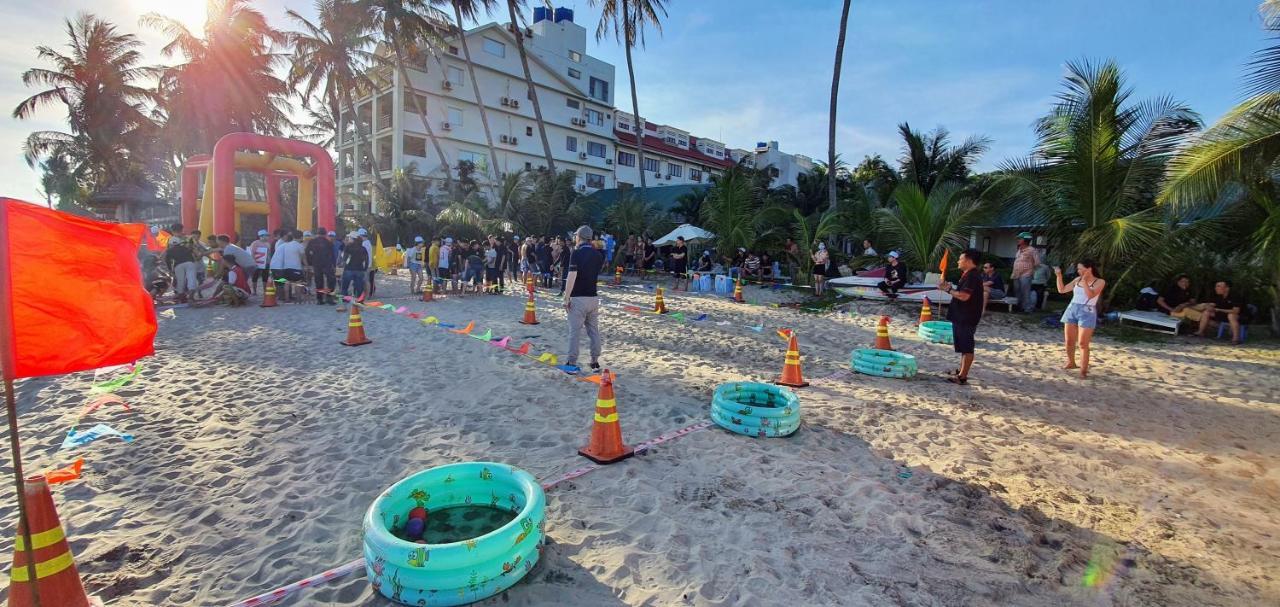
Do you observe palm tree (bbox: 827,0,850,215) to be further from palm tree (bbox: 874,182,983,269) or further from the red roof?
the red roof

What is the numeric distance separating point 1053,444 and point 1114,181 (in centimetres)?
905

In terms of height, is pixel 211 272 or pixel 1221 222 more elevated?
pixel 1221 222

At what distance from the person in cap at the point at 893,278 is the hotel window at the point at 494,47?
30606mm

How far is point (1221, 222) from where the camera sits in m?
10.6

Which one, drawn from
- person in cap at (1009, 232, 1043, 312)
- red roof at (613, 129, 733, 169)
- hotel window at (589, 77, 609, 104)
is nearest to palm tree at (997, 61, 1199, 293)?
person in cap at (1009, 232, 1043, 312)

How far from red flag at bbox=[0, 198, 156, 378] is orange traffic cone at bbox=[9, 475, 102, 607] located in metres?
0.57

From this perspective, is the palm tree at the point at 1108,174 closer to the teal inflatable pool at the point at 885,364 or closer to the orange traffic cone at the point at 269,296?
the teal inflatable pool at the point at 885,364

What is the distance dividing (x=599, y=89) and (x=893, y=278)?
113 feet

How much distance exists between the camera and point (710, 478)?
13.9 feet

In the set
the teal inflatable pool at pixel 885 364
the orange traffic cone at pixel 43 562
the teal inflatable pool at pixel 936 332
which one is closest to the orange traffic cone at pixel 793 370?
the teal inflatable pool at pixel 885 364

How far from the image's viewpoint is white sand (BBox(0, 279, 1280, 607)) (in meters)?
3.05

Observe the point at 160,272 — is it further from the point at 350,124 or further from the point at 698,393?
the point at 350,124

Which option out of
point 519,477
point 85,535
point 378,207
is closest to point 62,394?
point 85,535

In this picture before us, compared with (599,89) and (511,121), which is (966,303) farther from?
(599,89)
